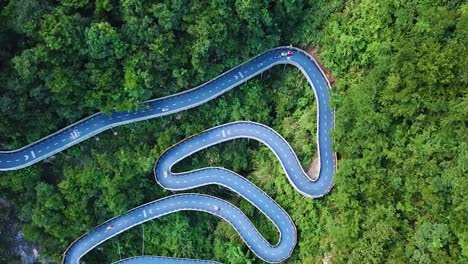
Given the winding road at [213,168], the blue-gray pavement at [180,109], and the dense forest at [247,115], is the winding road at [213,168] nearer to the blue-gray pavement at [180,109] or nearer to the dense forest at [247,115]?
the blue-gray pavement at [180,109]

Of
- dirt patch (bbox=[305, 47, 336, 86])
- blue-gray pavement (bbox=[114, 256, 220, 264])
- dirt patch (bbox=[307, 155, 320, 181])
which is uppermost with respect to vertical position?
dirt patch (bbox=[305, 47, 336, 86])

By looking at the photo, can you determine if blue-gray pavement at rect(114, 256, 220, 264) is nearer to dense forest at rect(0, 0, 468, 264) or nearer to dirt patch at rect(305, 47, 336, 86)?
dense forest at rect(0, 0, 468, 264)

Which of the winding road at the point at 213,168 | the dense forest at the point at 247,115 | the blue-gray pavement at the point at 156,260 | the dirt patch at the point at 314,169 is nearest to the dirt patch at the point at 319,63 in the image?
the winding road at the point at 213,168

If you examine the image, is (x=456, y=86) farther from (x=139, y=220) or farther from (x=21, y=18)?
(x=21, y=18)

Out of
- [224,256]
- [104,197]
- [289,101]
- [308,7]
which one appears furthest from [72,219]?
A: [308,7]

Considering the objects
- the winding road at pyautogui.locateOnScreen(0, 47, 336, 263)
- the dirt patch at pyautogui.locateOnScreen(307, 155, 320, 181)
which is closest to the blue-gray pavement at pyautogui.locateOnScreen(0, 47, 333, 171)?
the winding road at pyautogui.locateOnScreen(0, 47, 336, 263)

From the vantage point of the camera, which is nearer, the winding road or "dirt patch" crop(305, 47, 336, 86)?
the winding road

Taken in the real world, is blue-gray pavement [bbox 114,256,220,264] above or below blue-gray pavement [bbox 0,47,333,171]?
below
